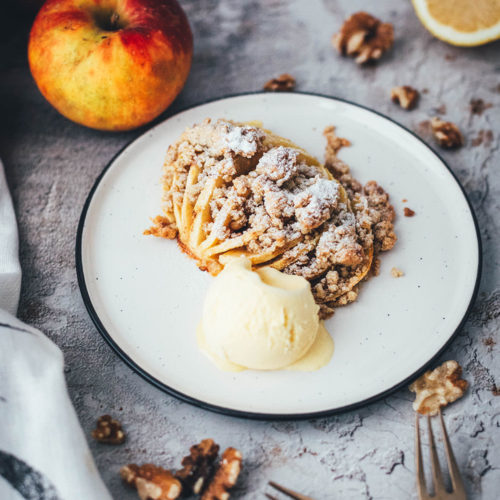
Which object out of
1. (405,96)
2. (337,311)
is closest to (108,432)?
(337,311)

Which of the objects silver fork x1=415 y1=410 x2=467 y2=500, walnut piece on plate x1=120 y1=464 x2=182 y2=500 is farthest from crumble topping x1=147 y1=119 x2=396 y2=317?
walnut piece on plate x1=120 y1=464 x2=182 y2=500

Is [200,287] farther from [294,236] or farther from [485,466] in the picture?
[485,466]

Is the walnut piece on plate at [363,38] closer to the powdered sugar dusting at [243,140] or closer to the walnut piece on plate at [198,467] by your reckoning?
the powdered sugar dusting at [243,140]

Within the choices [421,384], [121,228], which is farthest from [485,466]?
[121,228]

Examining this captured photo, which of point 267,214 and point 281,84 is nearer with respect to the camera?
point 267,214

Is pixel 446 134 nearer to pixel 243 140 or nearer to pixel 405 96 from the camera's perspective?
pixel 405 96
